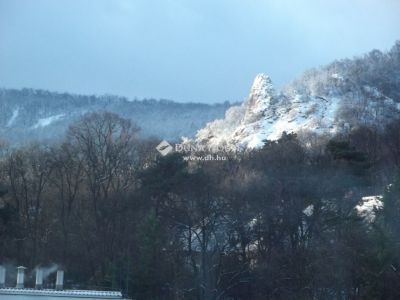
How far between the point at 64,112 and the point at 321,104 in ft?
92.3

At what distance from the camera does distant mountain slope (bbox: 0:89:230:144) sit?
4897 centimetres

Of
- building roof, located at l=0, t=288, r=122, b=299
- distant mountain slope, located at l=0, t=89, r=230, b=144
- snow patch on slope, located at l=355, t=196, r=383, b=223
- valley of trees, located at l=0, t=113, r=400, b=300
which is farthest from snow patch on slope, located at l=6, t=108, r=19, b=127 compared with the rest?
building roof, located at l=0, t=288, r=122, b=299

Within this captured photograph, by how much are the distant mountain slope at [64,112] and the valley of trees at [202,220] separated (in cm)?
664

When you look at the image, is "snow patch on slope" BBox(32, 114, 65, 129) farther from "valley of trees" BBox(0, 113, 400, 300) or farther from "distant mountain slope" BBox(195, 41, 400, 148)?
"distant mountain slope" BBox(195, 41, 400, 148)

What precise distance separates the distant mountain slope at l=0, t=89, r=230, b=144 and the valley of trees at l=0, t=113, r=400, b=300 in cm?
664

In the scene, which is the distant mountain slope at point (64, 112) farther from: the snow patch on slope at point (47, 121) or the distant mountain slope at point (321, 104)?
the distant mountain slope at point (321, 104)

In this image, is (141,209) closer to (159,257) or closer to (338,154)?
(159,257)

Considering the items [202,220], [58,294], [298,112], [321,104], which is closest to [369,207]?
[202,220]

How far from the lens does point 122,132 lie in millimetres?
42531

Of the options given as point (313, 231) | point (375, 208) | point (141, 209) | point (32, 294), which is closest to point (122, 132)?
point (141, 209)

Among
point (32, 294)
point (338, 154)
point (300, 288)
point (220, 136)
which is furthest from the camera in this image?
point (220, 136)

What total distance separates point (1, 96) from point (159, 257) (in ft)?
76.7

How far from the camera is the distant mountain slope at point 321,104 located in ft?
213

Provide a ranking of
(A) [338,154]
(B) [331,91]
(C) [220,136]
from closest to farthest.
A: (A) [338,154] → (C) [220,136] → (B) [331,91]
